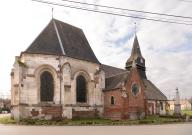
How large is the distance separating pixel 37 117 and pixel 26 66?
6.13 metres

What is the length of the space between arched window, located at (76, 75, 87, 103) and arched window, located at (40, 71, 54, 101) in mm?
3953

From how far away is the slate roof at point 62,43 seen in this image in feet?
109

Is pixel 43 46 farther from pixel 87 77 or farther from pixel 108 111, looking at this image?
pixel 108 111

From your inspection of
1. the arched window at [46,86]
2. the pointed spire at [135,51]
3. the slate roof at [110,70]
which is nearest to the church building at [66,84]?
the arched window at [46,86]

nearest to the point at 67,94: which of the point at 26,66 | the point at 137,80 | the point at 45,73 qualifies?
the point at 45,73

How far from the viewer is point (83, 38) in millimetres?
40531

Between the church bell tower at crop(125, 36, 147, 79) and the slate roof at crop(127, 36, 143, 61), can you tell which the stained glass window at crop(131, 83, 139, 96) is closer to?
the church bell tower at crop(125, 36, 147, 79)

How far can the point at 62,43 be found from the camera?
115 ft

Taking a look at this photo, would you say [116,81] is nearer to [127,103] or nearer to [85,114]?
[127,103]

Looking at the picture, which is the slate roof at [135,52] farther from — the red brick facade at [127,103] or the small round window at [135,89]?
the small round window at [135,89]

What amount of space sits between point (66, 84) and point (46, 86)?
2450 millimetres

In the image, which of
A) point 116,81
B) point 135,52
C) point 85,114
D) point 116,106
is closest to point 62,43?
point 116,81

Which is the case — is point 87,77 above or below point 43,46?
below

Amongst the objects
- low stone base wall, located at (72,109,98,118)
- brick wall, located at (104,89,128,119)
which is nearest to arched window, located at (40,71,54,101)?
low stone base wall, located at (72,109,98,118)
